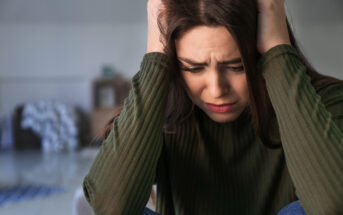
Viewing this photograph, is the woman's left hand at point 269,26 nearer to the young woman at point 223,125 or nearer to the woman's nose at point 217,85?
the young woman at point 223,125

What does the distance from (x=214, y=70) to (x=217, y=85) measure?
4 cm

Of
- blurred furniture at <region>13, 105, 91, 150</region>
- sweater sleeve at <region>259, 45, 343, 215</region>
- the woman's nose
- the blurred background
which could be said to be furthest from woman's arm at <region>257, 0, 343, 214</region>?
blurred furniture at <region>13, 105, 91, 150</region>

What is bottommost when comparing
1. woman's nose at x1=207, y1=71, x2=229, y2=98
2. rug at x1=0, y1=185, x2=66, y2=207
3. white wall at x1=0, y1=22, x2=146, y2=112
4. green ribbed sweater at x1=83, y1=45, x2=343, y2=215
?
rug at x1=0, y1=185, x2=66, y2=207

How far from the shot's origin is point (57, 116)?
16.3 ft

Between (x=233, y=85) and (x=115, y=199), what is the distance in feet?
1.39

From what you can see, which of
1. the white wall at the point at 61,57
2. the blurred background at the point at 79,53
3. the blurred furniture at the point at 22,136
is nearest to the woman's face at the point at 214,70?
the blurred background at the point at 79,53

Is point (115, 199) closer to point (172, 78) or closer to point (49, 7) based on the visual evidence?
point (172, 78)

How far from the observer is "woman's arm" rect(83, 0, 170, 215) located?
2.66 ft

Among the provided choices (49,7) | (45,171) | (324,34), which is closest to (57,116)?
(45,171)

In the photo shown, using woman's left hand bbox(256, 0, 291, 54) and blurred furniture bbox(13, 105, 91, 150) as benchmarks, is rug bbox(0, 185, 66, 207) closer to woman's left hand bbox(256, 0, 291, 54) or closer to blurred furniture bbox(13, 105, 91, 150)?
blurred furniture bbox(13, 105, 91, 150)

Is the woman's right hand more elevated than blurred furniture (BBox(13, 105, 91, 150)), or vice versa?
the woman's right hand

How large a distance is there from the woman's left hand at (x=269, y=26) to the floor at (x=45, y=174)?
2.14 meters

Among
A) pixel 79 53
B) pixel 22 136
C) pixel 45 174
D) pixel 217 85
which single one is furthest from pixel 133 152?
pixel 79 53

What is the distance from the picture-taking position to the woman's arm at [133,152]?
81 centimetres
